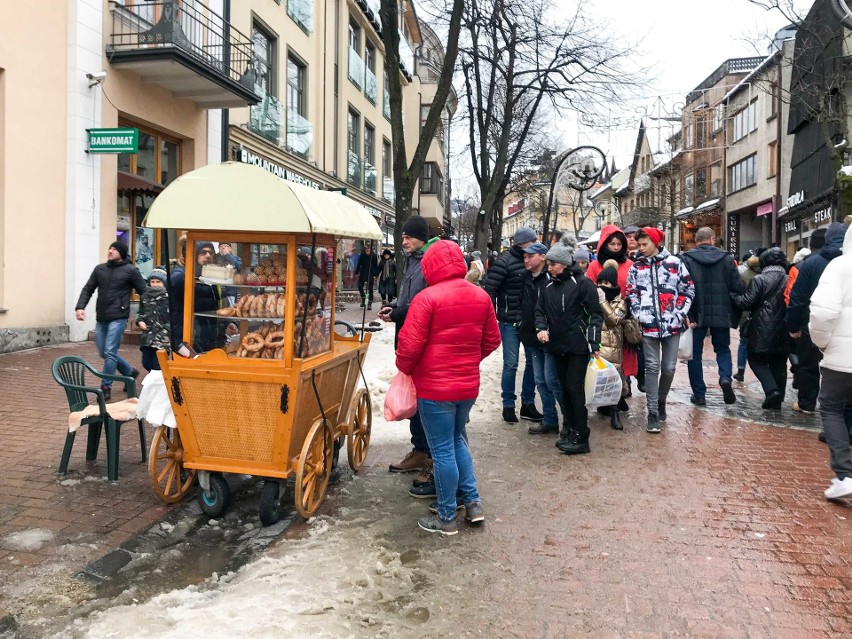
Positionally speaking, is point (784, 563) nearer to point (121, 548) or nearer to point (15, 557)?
point (121, 548)

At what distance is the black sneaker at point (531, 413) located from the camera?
24.5ft

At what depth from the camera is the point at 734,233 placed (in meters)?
41.1

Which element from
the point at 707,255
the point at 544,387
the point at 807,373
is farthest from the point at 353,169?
the point at 807,373

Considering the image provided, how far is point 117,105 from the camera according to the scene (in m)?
12.5

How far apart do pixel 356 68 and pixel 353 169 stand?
3.88 metres

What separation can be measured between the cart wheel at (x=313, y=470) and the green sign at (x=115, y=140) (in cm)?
876

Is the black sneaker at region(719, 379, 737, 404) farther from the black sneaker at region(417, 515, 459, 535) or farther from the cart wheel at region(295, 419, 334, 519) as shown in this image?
the cart wheel at region(295, 419, 334, 519)

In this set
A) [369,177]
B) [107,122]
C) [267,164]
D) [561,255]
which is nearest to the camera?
[561,255]

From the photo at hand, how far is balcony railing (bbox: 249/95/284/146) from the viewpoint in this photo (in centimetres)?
1785

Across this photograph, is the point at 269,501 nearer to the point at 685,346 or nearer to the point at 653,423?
the point at 653,423

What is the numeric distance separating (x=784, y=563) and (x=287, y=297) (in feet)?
11.0

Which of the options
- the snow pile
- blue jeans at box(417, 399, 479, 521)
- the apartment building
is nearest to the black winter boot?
blue jeans at box(417, 399, 479, 521)

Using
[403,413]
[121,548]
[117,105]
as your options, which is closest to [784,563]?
[403,413]

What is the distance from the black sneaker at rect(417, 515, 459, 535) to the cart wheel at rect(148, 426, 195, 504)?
1.69 meters
